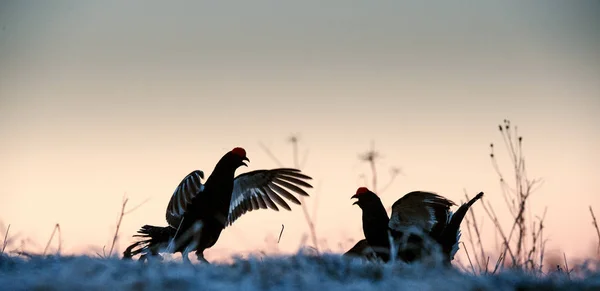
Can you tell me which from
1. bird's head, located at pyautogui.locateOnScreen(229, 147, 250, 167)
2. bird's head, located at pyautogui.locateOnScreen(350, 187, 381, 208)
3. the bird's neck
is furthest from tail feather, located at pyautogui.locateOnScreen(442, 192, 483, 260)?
bird's head, located at pyautogui.locateOnScreen(229, 147, 250, 167)

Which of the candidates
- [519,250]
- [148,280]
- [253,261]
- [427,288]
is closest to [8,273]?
[148,280]

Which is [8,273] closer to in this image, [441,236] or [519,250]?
[519,250]

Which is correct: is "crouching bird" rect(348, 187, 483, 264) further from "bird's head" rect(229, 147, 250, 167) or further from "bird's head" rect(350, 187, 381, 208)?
"bird's head" rect(229, 147, 250, 167)

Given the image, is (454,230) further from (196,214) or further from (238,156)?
(196,214)

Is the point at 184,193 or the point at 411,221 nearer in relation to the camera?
the point at 184,193

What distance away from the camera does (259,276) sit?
10.8 ft

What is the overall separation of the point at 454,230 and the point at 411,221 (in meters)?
0.64

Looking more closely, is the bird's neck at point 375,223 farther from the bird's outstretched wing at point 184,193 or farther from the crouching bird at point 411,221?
the bird's outstretched wing at point 184,193

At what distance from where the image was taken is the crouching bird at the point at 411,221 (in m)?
6.18

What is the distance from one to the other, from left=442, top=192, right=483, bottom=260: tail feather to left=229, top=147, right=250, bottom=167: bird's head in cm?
190

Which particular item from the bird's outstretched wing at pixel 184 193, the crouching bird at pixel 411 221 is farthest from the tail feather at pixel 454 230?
the bird's outstretched wing at pixel 184 193

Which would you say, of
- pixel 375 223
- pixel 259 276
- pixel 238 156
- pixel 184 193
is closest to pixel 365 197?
pixel 375 223

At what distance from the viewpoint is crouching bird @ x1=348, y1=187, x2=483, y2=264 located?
6180 millimetres

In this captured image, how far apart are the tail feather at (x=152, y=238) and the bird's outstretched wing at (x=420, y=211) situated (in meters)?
2.12
